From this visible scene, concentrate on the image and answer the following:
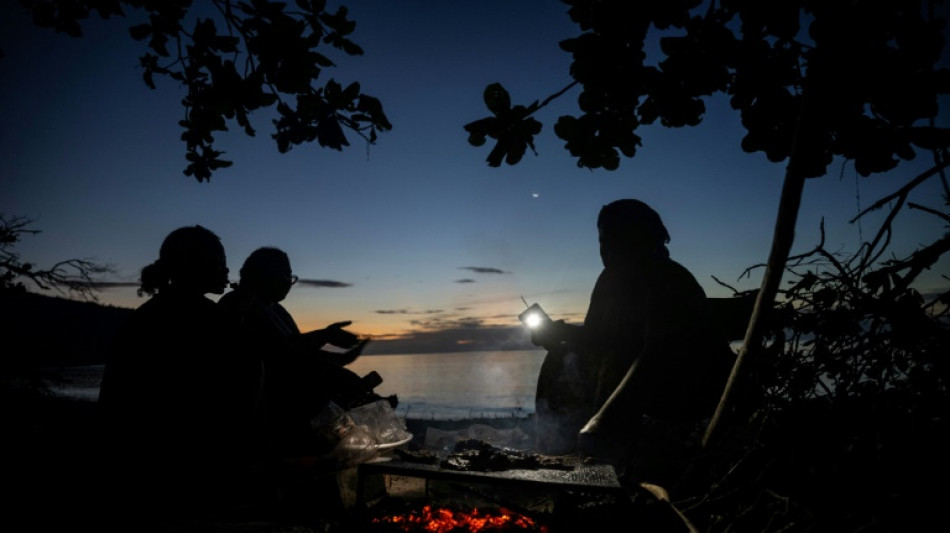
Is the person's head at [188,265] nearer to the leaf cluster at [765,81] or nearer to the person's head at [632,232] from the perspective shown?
the leaf cluster at [765,81]

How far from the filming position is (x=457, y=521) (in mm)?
3475

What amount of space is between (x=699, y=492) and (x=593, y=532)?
2.33 ft

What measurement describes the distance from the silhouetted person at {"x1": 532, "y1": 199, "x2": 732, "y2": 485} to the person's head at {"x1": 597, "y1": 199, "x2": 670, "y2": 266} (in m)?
0.01

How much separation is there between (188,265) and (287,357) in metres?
1.42

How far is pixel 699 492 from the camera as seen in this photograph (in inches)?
99.3

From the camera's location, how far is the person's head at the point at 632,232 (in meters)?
4.96

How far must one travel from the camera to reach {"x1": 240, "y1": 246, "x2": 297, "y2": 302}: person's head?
538 centimetres

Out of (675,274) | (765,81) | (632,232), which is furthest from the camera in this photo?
(632,232)

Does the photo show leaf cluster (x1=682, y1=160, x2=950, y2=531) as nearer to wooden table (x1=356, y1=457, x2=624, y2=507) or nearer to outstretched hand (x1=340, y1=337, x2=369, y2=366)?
wooden table (x1=356, y1=457, x2=624, y2=507)

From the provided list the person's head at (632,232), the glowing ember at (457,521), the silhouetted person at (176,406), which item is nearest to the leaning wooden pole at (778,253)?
the glowing ember at (457,521)

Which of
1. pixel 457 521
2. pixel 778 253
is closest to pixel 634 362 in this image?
pixel 457 521

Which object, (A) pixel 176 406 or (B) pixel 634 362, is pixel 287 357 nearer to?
(A) pixel 176 406

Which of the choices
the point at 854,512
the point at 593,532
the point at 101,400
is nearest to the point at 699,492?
the point at 593,532

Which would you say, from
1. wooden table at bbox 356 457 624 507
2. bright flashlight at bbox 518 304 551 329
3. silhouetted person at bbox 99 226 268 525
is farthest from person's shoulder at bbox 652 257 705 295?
silhouetted person at bbox 99 226 268 525
